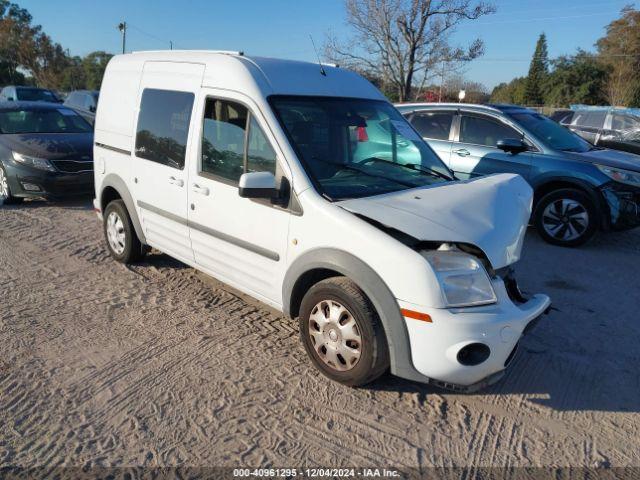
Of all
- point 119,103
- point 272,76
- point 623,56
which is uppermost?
point 623,56

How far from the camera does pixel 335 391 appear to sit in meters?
3.41

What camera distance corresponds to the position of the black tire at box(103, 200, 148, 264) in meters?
5.32

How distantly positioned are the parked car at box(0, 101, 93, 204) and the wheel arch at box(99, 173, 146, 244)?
287 centimetres

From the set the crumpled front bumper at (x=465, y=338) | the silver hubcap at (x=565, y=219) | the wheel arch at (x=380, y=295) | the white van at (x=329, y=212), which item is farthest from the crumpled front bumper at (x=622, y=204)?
the wheel arch at (x=380, y=295)

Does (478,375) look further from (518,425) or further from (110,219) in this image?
(110,219)

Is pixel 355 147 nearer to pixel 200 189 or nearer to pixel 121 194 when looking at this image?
pixel 200 189

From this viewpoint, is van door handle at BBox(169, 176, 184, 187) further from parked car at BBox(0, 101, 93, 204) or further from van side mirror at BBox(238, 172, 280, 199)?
parked car at BBox(0, 101, 93, 204)

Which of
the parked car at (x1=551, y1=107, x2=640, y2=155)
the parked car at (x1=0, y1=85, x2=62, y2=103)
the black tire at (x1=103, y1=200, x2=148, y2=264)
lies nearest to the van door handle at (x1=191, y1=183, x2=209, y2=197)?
the black tire at (x1=103, y1=200, x2=148, y2=264)

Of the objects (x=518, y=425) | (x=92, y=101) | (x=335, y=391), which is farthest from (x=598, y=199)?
(x=92, y=101)

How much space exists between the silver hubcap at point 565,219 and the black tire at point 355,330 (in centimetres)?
473

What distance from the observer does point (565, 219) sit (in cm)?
690

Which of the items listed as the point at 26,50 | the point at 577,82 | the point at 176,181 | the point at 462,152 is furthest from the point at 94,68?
the point at 176,181

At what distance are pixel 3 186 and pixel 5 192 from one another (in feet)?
0.39

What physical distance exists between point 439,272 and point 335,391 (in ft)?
3.61
